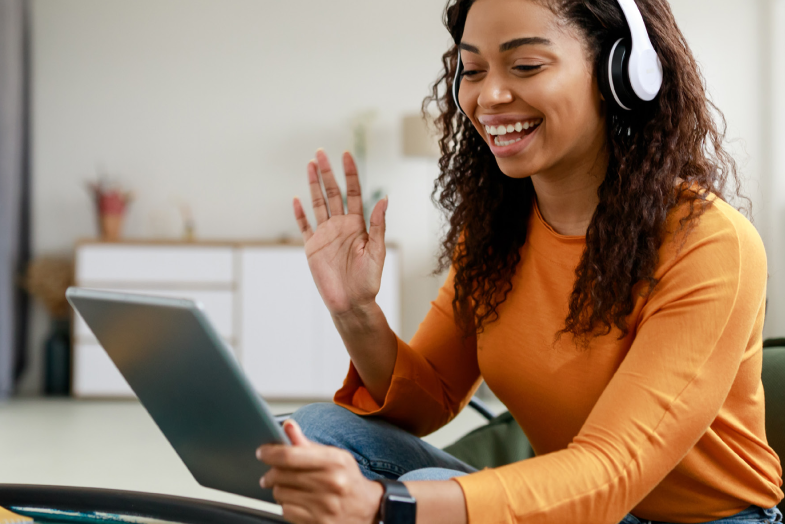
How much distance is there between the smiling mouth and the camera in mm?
1024

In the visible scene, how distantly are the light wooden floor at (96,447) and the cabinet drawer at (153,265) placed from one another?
75 cm

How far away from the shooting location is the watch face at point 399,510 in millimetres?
741

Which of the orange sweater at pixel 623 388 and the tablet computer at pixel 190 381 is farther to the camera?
the orange sweater at pixel 623 388

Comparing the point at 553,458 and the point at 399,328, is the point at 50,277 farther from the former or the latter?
the point at 553,458

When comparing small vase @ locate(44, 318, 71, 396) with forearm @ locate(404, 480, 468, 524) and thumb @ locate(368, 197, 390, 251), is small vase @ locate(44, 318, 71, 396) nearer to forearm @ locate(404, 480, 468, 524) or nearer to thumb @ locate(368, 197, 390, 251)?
→ thumb @ locate(368, 197, 390, 251)

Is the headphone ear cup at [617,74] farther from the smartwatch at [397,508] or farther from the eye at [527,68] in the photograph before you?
the smartwatch at [397,508]

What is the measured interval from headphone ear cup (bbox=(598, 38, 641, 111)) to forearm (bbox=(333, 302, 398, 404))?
1.56 feet

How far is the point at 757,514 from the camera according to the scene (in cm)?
101

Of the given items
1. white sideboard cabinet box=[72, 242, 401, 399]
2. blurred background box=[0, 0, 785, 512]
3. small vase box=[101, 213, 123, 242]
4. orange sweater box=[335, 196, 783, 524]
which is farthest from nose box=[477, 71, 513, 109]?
small vase box=[101, 213, 123, 242]

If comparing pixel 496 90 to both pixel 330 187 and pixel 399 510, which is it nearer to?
pixel 330 187

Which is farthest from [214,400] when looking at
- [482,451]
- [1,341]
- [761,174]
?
[761,174]

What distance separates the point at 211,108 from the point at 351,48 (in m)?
1.02

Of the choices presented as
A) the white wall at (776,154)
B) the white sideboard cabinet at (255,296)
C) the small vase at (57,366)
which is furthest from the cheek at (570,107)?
the small vase at (57,366)

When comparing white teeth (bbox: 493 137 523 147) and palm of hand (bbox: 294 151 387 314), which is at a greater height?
white teeth (bbox: 493 137 523 147)
